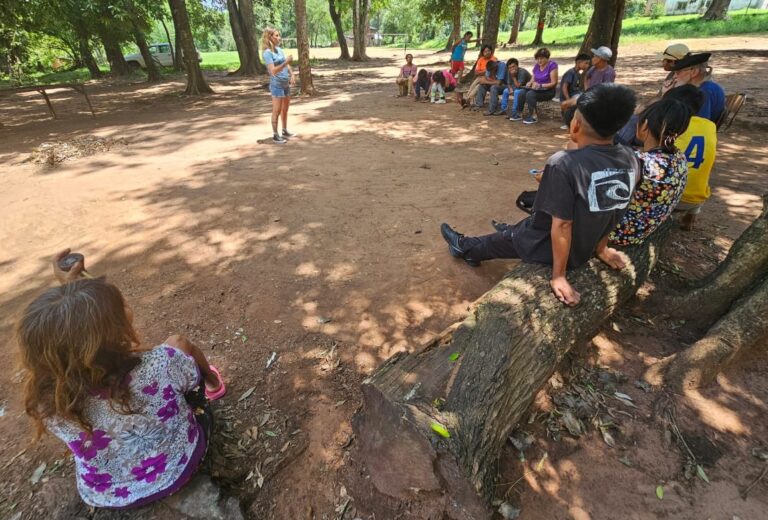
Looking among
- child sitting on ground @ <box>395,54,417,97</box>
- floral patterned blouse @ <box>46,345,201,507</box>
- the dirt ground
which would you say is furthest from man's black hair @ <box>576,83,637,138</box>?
child sitting on ground @ <box>395,54,417,97</box>

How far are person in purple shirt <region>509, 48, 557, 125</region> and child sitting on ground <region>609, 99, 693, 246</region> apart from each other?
19.9 ft

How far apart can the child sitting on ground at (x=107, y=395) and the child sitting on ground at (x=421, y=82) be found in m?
11.1

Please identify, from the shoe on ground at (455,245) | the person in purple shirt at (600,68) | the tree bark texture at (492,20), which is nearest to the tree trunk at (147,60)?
the tree bark texture at (492,20)

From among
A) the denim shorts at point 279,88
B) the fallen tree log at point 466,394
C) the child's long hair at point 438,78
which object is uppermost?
the denim shorts at point 279,88

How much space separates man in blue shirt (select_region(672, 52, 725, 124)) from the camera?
3885 millimetres

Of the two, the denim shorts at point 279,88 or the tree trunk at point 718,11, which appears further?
the tree trunk at point 718,11

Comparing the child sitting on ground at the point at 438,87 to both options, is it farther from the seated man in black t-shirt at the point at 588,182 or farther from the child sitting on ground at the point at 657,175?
the seated man in black t-shirt at the point at 588,182

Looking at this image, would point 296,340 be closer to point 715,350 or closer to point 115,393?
point 115,393

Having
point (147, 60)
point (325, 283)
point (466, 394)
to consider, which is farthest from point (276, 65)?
point (147, 60)

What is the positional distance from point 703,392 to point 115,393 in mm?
2908

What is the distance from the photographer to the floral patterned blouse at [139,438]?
1492 millimetres

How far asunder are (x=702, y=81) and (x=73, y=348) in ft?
17.8

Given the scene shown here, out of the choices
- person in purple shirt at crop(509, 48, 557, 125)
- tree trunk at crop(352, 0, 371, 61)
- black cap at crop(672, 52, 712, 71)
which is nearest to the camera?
black cap at crop(672, 52, 712, 71)

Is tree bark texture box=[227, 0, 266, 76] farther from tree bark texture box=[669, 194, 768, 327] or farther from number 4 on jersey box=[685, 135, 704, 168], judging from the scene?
tree bark texture box=[669, 194, 768, 327]
